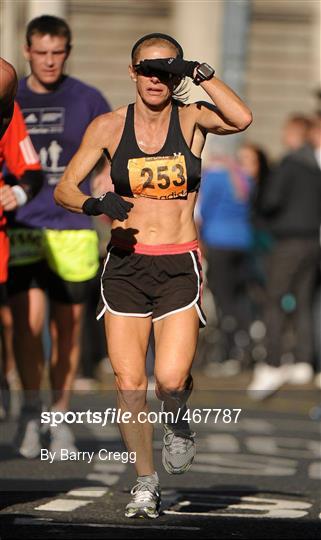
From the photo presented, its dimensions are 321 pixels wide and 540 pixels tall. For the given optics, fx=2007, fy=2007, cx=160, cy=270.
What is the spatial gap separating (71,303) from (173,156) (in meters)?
2.50

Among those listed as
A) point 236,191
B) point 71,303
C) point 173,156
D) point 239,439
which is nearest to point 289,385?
point 236,191

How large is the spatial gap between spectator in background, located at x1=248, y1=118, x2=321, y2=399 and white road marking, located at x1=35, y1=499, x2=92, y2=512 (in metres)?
7.09

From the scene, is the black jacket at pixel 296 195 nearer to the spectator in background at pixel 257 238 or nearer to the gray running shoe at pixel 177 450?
the spectator in background at pixel 257 238

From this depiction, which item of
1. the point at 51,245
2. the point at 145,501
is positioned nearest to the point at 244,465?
the point at 51,245

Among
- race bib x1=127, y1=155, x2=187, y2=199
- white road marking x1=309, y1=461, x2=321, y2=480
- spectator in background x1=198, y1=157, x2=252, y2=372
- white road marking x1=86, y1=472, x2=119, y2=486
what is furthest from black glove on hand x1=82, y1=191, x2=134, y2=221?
spectator in background x1=198, y1=157, x2=252, y2=372

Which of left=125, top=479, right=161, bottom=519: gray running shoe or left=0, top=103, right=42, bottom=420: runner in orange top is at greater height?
left=0, top=103, right=42, bottom=420: runner in orange top

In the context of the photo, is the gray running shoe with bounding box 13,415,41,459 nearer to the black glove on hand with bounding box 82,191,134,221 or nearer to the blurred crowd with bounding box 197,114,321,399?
the black glove on hand with bounding box 82,191,134,221

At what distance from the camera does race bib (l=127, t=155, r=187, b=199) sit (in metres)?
8.46

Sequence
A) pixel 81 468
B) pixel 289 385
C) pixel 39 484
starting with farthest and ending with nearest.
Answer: pixel 289 385 → pixel 81 468 → pixel 39 484

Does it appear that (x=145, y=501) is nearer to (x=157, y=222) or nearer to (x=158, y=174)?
(x=157, y=222)

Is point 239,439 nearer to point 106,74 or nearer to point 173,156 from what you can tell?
point 173,156

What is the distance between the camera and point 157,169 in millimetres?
8453

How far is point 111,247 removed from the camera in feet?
28.4

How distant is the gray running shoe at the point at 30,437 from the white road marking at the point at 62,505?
1.62 meters
